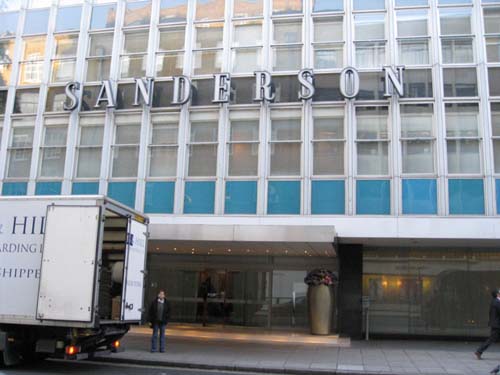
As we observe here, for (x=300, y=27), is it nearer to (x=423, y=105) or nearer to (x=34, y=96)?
(x=423, y=105)

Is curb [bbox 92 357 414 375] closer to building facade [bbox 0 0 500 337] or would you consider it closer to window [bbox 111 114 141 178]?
building facade [bbox 0 0 500 337]

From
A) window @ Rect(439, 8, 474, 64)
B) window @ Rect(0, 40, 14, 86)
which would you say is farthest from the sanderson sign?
window @ Rect(0, 40, 14, 86)

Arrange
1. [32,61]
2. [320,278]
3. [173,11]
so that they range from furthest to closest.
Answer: [32,61]
[173,11]
[320,278]

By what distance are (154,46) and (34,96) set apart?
15.5 ft

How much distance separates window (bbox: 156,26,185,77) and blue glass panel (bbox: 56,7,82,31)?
334cm

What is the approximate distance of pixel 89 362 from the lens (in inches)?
509

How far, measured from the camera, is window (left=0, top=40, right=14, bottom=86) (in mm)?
21000

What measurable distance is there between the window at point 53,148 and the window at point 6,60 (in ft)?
8.80

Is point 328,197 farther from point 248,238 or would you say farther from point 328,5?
point 328,5

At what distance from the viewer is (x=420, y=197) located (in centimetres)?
1700

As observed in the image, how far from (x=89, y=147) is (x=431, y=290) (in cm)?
1265

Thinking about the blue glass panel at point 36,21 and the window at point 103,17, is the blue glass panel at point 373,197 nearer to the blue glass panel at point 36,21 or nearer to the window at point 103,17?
the window at point 103,17

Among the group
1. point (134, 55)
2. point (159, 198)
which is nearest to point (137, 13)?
point (134, 55)

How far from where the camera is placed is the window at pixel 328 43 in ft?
60.9
